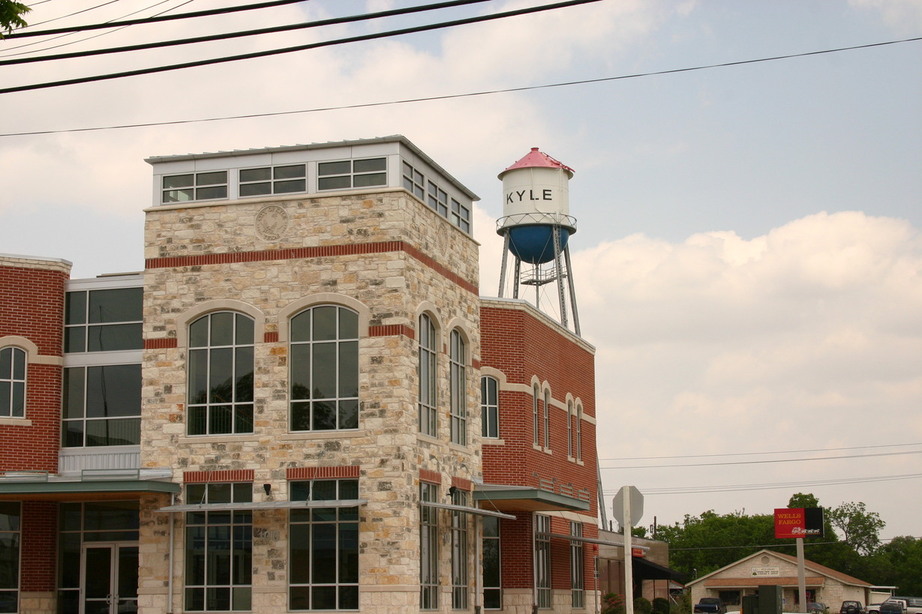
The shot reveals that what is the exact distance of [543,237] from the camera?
163ft

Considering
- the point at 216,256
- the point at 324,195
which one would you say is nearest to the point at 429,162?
the point at 324,195

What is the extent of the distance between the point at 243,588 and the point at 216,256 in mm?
7841

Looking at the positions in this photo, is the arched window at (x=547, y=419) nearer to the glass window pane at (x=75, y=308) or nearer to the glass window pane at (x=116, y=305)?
the glass window pane at (x=116, y=305)

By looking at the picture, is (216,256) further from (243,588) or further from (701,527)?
(701,527)

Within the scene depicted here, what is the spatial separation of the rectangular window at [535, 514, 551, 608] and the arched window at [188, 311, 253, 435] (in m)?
10.7

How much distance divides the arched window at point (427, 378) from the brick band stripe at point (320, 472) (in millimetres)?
2203

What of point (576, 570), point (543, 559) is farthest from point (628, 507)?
point (576, 570)

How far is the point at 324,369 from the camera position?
101 feet

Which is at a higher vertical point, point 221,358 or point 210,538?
point 221,358

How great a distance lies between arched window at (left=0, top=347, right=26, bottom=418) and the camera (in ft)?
107

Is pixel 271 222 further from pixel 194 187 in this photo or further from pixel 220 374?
pixel 220 374

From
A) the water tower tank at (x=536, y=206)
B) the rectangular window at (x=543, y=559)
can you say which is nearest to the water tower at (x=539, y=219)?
the water tower tank at (x=536, y=206)

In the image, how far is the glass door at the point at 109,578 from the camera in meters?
31.4

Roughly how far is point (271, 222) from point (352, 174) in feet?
7.40
